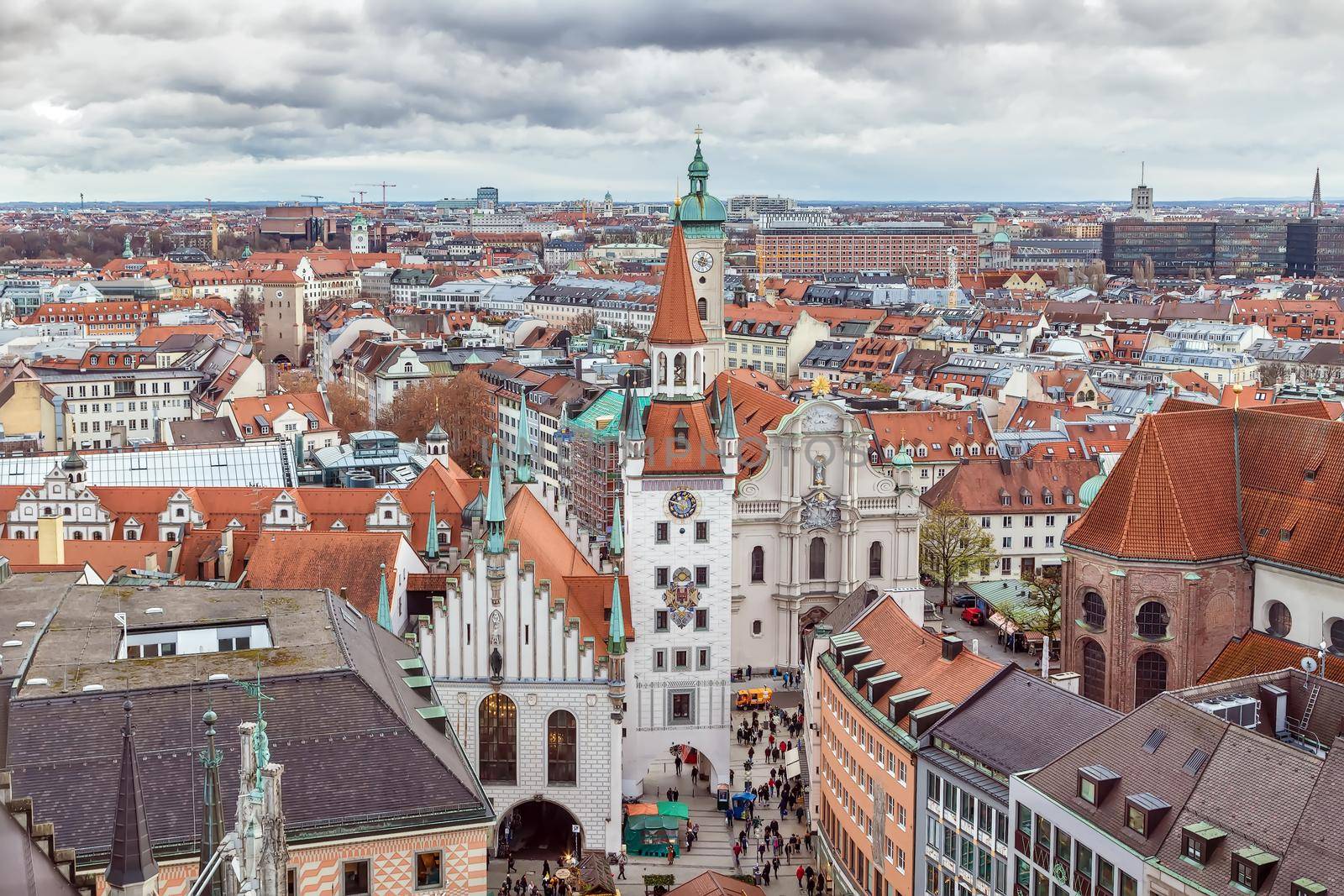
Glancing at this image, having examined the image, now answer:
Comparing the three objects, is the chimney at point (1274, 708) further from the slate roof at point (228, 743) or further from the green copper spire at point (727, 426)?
the green copper spire at point (727, 426)

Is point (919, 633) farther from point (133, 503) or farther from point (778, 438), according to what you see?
point (133, 503)

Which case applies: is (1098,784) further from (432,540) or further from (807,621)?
(807,621)

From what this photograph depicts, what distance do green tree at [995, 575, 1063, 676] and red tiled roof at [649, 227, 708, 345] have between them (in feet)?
83.8

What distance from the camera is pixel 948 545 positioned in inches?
3720

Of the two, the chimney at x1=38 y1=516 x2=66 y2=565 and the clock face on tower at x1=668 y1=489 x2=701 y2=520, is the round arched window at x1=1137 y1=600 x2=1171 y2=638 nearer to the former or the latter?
the clock face on tower at x1=668 y1=489 x2=701 y2=520

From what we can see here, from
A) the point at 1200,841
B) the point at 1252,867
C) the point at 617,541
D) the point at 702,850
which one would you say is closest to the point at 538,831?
the point at 702,850

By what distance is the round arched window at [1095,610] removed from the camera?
202ft

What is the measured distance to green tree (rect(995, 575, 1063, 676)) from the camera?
82.3 meters

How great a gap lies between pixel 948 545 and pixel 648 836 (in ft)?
126

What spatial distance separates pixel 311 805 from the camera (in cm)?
3647

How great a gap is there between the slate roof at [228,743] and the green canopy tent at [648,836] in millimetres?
20375

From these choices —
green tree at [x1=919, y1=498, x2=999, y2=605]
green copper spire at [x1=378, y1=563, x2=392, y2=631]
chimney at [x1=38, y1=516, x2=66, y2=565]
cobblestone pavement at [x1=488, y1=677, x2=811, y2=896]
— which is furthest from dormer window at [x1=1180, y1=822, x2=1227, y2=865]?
green tree at [x1=919, y1=498, x2=999, y2=605]

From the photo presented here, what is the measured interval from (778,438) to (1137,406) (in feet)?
200

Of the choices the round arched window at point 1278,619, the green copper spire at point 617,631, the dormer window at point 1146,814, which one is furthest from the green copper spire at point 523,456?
the dormer window at point 1146,814
